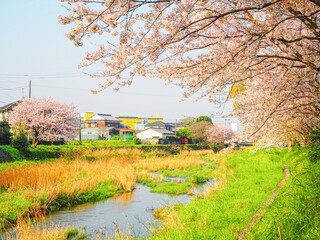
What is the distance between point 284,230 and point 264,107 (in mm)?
4817

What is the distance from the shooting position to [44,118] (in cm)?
2820

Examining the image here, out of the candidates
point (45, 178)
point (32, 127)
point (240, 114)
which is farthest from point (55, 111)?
point (240, 114)

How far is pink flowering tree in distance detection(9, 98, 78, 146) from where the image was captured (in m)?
27.8

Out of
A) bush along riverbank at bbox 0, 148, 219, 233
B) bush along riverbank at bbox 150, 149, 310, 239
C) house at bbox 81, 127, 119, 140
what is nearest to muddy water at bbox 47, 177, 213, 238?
bush along riverbank at bbox 0, 148, 219, 233

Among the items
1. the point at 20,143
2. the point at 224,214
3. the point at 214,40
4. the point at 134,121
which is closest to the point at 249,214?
the point at 224,214

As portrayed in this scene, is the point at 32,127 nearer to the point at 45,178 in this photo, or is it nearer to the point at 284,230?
the point at 45,178

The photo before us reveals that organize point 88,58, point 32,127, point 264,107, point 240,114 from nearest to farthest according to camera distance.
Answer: point 88,58
point 264,107
point 240,114
point 32,127

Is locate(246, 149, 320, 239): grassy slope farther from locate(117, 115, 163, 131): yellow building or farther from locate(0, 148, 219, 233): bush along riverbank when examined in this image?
locate(117, 115, 163, 131): yellow building

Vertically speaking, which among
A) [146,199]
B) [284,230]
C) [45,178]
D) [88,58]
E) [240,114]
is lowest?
[146,199]

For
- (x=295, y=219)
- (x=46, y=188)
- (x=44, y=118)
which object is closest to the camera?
(x=295, y=219)

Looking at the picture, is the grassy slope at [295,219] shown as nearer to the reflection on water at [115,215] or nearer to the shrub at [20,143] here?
the reflection on water at [115,215]

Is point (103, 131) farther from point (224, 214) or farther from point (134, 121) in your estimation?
point (224, 214)

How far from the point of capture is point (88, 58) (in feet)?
17.1

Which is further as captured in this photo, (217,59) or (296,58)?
(296,58)
